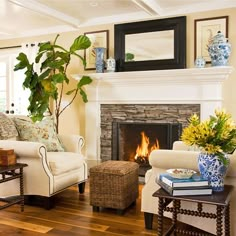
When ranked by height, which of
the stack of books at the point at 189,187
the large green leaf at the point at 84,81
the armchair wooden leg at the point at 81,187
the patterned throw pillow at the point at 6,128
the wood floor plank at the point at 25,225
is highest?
the large green leaf at the point at 84,81

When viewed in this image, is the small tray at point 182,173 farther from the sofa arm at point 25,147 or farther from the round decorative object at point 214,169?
the sofa arm at point 25,147

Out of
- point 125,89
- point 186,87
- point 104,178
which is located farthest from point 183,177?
point 125,89

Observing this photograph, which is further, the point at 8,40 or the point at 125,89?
the point at 8,40

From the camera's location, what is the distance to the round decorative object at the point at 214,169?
83.3 inches

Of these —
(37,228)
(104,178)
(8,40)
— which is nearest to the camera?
(37,228)

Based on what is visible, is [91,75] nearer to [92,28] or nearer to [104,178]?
[92,28]

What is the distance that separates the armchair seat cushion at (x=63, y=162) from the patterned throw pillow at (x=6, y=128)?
49cm

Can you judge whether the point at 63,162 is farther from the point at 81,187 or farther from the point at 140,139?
the point at 140,139

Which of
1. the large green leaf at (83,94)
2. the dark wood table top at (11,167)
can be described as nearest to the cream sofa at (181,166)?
the dark wood table top at (11,167)

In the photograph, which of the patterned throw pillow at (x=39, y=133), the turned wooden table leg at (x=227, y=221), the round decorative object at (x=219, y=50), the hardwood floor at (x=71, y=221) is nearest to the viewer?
the turned wooden table leg at (x=227, y=221)

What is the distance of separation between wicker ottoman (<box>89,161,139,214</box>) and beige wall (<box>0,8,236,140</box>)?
1.77 metres

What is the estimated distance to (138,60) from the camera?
454 centimetres

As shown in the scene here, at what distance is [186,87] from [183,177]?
2.28 m

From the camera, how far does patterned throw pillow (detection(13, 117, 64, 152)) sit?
3706mm
